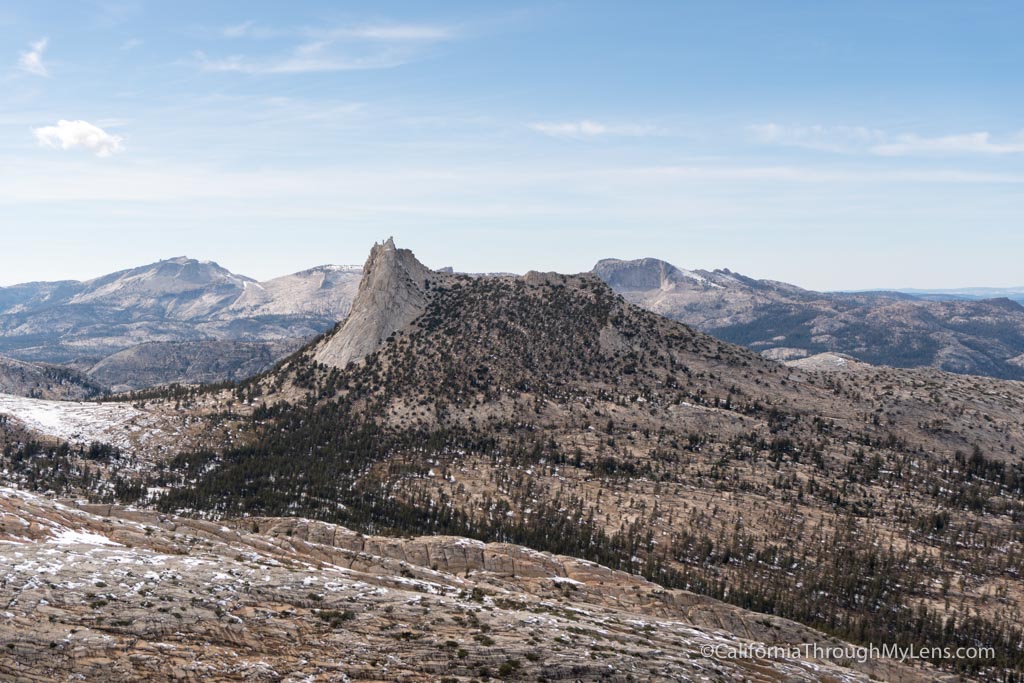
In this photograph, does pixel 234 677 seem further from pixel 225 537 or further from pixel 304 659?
pixel 225 537

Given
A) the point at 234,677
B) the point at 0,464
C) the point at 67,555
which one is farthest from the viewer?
the point at 0,464

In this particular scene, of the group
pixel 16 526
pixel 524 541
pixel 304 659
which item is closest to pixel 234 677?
pixel 304 659

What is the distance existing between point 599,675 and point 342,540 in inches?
2576

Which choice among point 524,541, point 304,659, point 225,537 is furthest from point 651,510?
point 304,659

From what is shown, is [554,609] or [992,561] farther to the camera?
[992,561]

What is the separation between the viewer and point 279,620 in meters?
68.1

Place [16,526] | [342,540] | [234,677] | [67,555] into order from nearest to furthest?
[234,677]
[67,555]
[16,526]
[342,540]

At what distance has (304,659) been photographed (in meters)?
61.2

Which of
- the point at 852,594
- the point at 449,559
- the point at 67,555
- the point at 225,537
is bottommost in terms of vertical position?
the point at 852,594

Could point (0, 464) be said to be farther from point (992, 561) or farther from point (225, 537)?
point (992, 561)

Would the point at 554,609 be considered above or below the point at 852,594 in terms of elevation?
above

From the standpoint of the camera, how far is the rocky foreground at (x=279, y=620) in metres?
57.7

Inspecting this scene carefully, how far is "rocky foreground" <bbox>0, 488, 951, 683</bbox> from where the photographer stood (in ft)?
189

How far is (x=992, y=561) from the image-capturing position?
594ft
